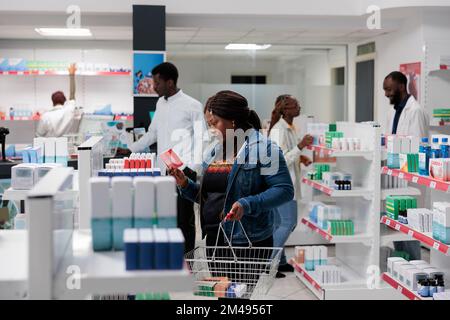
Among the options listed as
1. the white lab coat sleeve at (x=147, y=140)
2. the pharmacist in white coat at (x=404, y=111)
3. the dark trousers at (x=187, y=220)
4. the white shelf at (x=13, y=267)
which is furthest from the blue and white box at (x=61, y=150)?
the pharmacist in white coat at (x=404, y=111)

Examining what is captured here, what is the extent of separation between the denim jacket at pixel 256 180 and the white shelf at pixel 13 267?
1.37 metres

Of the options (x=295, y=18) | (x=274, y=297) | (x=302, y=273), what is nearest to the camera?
(x=274, y=297)

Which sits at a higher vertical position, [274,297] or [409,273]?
[409,273]

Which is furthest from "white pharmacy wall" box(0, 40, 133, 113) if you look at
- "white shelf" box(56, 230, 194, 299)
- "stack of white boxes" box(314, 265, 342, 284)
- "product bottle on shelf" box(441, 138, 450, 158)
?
"white shelf" box(56, 230, 194, 299)

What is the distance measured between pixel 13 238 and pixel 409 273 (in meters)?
3.17

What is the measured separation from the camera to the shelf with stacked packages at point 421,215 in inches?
166

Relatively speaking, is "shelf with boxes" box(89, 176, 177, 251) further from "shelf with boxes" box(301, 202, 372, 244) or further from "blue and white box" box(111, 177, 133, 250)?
"shelf with boxes" box(301, 202, 372, 244)

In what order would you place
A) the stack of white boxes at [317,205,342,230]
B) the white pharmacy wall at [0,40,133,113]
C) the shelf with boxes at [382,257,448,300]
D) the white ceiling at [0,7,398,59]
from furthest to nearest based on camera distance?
the white pharmacy wall at [0,40,133,113]
the white ceiling at [0,7,398,59]
the stack of white boxes at [317,205,342,230]
the shelf with boxes at [382,257,448,300]

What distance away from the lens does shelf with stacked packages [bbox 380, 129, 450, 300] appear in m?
4.22

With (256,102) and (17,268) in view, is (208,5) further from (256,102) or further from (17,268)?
(17,268)

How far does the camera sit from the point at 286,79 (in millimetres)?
10789

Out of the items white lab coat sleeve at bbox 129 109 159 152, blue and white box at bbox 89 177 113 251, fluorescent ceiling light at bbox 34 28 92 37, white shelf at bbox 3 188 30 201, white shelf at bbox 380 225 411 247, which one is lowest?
white shelf at bbox 380 225 411 247

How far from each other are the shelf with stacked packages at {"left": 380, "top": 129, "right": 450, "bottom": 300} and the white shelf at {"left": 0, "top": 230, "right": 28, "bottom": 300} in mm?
2785

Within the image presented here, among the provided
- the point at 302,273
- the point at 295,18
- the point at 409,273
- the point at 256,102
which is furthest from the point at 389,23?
the point at 409,273
